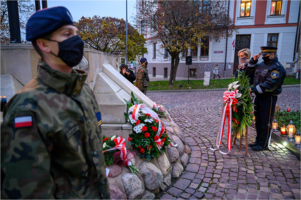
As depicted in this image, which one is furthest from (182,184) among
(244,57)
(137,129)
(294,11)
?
(294,11)

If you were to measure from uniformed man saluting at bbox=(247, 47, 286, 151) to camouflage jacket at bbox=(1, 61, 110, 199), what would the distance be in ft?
13.5

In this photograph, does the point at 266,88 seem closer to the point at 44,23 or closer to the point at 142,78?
the point at 44,23

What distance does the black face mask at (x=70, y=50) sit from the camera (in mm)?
1271

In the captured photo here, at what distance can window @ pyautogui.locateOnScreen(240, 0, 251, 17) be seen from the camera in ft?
76.2

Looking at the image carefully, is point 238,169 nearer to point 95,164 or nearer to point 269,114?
point 269,114

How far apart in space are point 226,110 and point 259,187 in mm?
1703

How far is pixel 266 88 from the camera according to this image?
4.39 meters

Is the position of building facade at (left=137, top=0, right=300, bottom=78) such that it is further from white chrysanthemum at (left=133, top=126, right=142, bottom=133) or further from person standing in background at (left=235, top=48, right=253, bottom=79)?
white chrysanthemum at (left=133, top=126, right=142, bottom=133)

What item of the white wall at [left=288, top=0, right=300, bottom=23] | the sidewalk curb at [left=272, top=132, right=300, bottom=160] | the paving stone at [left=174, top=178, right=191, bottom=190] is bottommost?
the paving stone at [left=174, top=178, right=191, bottom=190]

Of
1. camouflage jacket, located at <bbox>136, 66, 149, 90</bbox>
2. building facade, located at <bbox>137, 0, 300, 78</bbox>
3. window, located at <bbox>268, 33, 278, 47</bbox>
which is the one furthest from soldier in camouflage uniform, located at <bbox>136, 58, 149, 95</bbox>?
window, located at <bbox>268, 33, 278, 47</bbox>

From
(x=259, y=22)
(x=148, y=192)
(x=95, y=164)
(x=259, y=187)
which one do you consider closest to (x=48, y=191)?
(x=95, y=164)

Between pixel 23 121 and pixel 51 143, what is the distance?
7.3 inches

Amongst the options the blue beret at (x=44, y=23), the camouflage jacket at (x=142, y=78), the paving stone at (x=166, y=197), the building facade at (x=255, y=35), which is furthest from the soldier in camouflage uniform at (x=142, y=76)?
the building facade at (x=255, y=35)

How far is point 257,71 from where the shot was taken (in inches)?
187
